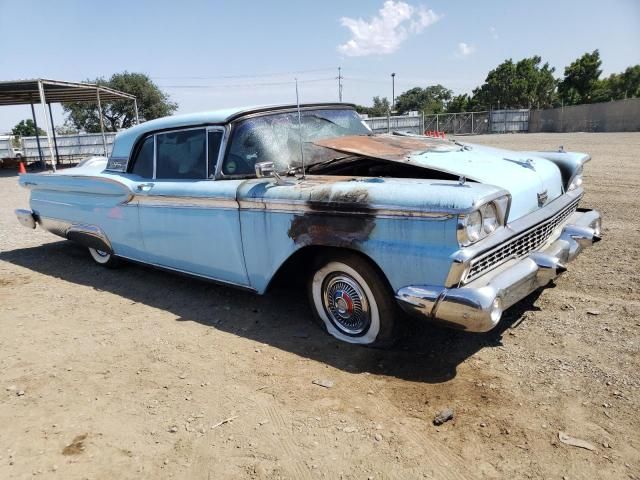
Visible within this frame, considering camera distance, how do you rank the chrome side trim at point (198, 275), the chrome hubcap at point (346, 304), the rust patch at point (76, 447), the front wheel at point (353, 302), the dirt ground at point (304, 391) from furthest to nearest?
the chrome side trim at point (198, 275) < the chrome hubcap at point (346, 304) < the front wheel at point (353, 302) < the rust patch at point (76, 447) < the dirt ground at point (304, 391)

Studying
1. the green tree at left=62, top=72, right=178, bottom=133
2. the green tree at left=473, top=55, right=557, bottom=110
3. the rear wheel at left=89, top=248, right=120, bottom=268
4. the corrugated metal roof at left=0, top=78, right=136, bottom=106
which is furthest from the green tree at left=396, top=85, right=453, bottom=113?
the rear wheel at left=89, top=248, right=120, bottom=268

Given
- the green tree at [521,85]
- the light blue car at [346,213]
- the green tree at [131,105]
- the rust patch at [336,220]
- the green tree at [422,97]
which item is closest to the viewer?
the light blue car at [346,213]

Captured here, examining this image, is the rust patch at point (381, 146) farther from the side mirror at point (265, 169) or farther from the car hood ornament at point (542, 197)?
the car hood ornament at point (542, 197)

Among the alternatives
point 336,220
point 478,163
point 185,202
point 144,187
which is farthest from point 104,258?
point 478,163

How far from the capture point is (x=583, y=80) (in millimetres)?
45656

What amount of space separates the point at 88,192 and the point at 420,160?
137 inches

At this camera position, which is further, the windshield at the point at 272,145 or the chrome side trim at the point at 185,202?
the windshield at the point at 272,145

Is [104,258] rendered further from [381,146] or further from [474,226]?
[474,226]

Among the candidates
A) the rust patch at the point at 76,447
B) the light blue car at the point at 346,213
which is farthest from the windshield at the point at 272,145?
the rust patch at the point at 76,447

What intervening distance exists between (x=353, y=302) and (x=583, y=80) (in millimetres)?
51543

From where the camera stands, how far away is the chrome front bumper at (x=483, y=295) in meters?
2.53

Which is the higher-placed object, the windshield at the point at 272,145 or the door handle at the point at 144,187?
the windshield at the point at 272,145

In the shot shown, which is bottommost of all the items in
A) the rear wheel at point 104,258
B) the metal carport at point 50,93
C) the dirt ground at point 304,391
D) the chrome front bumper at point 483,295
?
the dirt ground at point 304,391

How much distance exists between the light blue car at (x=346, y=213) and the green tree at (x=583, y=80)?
49.0 meters
